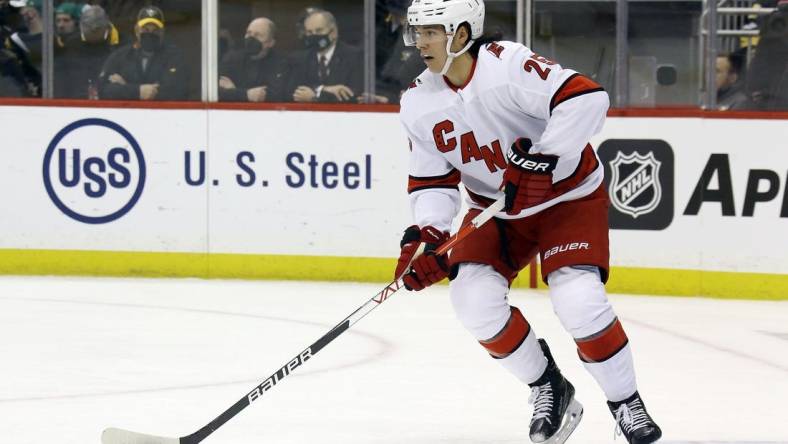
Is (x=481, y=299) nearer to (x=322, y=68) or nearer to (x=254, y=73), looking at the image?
(x=322, y=68)

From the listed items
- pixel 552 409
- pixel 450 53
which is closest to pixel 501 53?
pixel 450 53

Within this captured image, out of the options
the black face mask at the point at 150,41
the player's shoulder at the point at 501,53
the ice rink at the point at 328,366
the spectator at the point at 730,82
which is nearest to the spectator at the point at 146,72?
the black face mask at the point at 150,41

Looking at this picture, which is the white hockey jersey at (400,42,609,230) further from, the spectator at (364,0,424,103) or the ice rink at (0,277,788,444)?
the spectator at (364,0,424,103)

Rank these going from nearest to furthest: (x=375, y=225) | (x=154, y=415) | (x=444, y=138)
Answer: (x=444, y=138)
(x=154, y=415)
(x=375, y=225)

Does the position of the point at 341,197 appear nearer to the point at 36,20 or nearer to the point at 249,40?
the point at 249,40

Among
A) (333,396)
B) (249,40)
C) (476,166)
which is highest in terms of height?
(249,40)

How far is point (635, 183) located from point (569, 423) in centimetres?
315

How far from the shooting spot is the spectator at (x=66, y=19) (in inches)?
283

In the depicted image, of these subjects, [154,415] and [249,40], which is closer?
[154,415]

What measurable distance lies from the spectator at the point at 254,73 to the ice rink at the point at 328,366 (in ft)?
3.03

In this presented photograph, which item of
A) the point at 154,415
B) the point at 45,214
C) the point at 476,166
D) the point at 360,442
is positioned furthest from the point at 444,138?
the point at 45,214

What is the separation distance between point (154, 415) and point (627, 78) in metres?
3.45

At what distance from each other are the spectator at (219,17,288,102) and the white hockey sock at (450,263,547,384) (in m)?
3.59

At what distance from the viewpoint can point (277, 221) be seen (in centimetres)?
711
